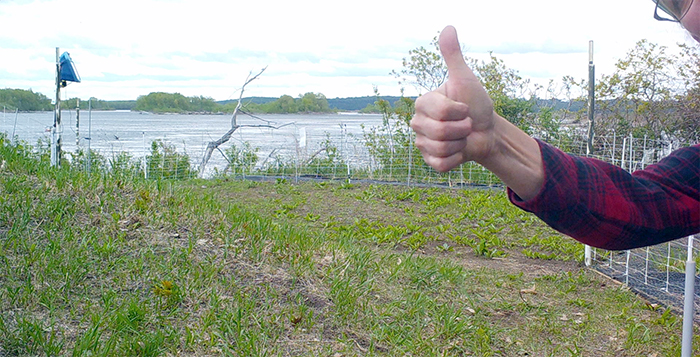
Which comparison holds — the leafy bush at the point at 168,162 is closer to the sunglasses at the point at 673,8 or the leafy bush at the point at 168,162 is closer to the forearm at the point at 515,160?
the forearm at the point at 515,160

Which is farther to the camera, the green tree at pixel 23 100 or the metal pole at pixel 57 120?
the green tree at pixel 23 100

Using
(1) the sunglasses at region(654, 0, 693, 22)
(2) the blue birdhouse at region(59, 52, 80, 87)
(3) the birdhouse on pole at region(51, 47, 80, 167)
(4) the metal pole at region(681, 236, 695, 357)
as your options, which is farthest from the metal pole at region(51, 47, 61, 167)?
(1) the sunglasses at region(654, 0, 693, 22)

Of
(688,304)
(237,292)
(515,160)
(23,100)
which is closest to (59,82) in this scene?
(23,100)

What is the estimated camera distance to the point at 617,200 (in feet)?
3.83

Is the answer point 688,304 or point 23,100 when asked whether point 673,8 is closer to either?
point 688,304

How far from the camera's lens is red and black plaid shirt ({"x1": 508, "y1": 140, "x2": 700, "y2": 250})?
3.53 feet

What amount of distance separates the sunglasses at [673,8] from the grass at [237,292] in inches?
84.3

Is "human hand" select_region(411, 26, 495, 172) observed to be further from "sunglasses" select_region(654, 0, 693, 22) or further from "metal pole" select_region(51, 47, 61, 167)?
"metal pole" select_region(51, 47, 61, 167)

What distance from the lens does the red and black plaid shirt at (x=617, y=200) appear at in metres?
1.08

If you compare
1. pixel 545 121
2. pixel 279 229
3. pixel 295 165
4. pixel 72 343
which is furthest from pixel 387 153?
pixel 72 343

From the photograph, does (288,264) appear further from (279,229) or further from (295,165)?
(295,165)

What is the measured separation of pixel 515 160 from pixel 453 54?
0.26 metres

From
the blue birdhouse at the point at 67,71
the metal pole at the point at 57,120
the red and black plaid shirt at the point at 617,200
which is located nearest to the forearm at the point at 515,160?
the red and black plaid shirt at the point at 617,200

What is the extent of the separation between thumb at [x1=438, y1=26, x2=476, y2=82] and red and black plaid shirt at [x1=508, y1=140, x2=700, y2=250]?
29 centimetres
